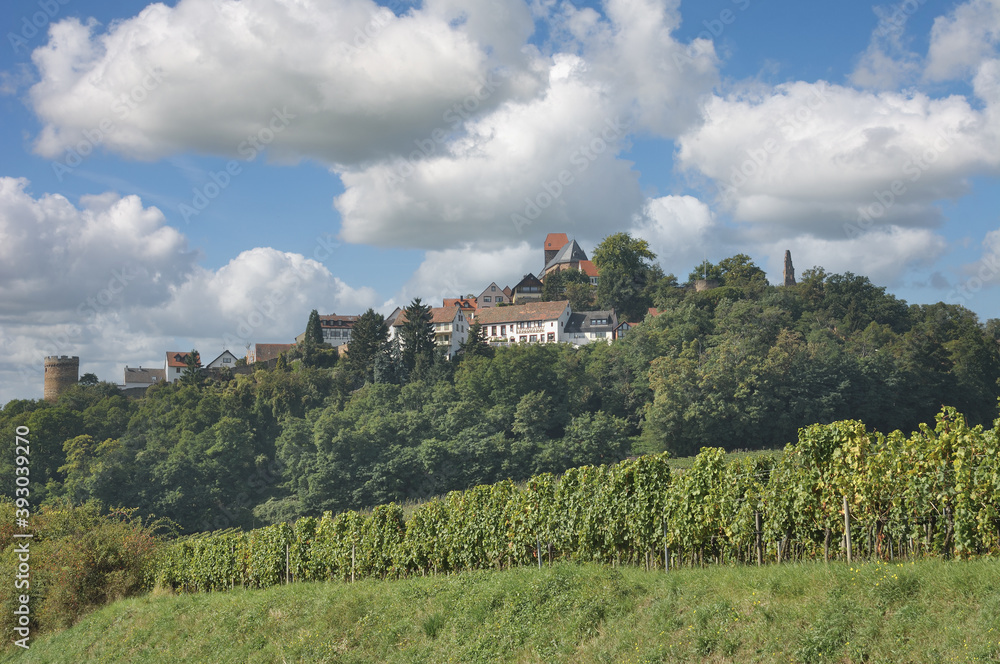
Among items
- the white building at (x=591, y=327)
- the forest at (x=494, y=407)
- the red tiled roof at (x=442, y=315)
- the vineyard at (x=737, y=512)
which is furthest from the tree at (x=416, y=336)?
the vineyard at (x=737, y=512)

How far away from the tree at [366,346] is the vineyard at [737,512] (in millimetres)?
75629

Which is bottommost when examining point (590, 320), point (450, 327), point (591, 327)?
point (591, 327)

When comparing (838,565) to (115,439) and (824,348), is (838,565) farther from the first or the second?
(115,439)

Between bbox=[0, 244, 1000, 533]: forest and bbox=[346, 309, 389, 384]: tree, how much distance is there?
272 mm

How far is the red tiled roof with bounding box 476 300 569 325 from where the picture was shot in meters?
111

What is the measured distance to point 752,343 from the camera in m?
82.3

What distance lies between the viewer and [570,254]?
144625mm

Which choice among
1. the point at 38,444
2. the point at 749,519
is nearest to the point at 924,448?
the point at 749,519

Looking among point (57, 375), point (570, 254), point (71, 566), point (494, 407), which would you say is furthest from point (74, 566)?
point (570, 254)

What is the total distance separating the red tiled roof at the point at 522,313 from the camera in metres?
111

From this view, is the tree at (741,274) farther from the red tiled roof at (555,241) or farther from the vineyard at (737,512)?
the vineyard at (737,512)

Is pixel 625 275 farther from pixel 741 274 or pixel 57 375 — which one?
pixel 57 375

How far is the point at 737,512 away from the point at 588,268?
12252 centimetres

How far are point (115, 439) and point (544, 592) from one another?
3439 inches
